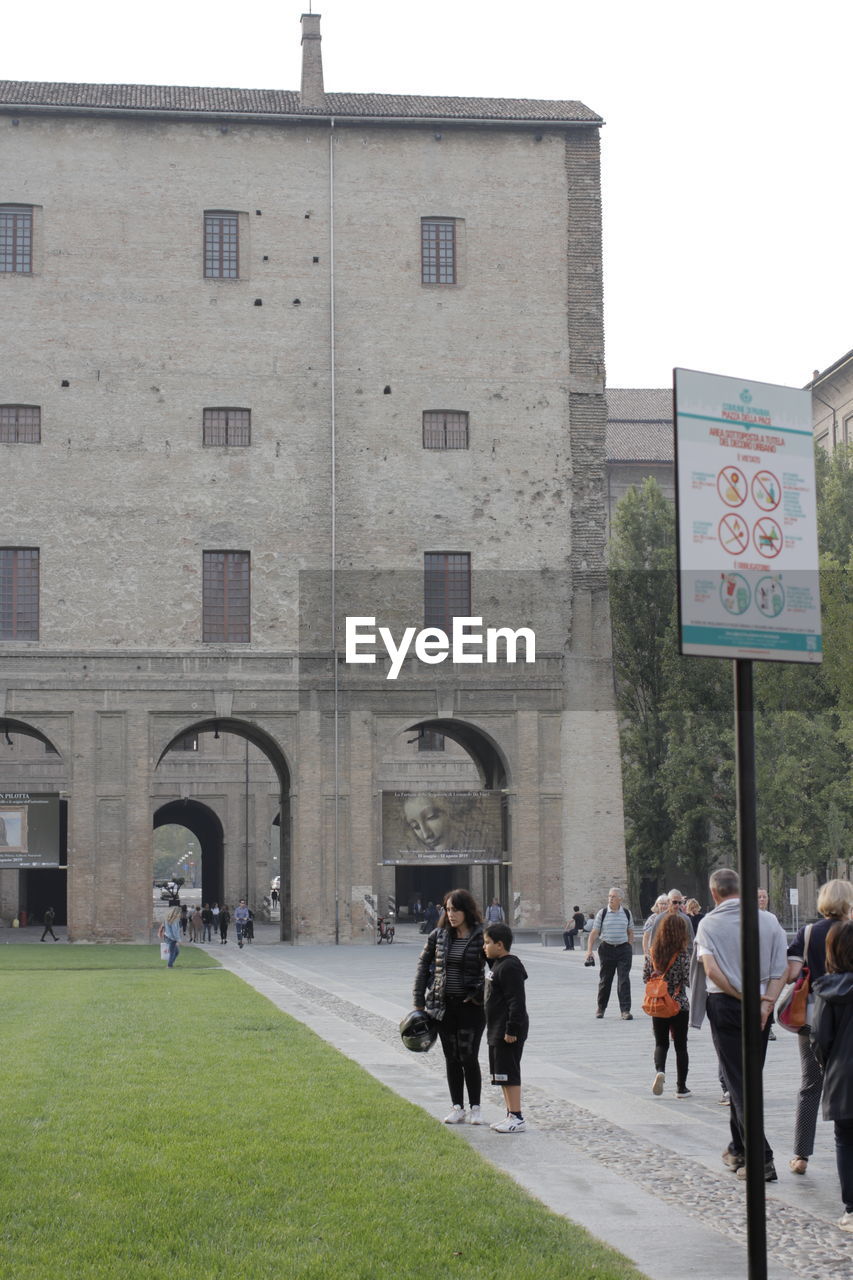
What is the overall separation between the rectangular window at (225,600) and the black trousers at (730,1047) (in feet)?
105

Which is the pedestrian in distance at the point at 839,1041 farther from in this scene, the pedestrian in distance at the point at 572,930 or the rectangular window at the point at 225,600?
the rectangular window at the point at 225,600

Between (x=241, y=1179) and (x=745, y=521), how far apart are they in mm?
4553

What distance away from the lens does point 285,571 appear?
41.0 metres

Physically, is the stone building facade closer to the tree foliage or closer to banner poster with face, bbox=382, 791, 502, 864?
the tree foliage

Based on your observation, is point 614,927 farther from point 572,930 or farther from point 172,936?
point 572,930

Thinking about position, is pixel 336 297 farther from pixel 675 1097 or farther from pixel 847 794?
pixel 675 1097

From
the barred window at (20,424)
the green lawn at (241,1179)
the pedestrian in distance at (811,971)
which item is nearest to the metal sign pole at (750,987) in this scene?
the green lawn at (241,1179)

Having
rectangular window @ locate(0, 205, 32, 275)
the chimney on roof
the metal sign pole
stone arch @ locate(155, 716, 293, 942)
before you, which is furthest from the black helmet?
the chimney on roof

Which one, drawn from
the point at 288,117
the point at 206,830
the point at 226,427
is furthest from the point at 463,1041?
the point at 206,830

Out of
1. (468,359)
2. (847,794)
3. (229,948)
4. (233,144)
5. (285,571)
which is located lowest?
(229,948)

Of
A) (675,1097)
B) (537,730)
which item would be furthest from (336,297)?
(675,1097)

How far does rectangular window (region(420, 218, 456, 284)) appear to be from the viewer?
4269cm

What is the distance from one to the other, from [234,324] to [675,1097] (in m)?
31.9

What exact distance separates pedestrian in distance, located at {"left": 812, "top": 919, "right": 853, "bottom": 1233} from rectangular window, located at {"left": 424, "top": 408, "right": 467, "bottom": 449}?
3380cm
